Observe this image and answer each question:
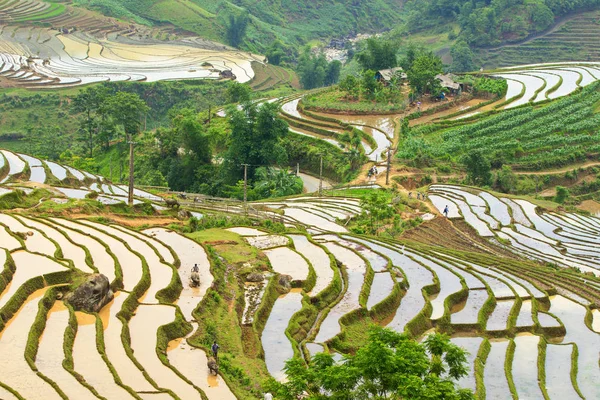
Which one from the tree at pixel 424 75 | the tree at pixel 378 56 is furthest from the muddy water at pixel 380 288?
the tree at pixel 378 56

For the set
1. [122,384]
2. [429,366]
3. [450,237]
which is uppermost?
[429,366]

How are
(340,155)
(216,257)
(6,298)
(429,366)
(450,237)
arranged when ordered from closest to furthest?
(429,366) → (6,298) → (216,257) → (450,237) → (340,155)

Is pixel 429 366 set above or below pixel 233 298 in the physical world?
above

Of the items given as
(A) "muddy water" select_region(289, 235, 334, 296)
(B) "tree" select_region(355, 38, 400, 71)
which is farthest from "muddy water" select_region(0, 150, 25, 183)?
(B) "tree" select_region(355, 38, 400, 71)

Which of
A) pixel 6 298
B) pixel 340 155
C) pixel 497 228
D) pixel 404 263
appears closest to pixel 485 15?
pixel 340 155

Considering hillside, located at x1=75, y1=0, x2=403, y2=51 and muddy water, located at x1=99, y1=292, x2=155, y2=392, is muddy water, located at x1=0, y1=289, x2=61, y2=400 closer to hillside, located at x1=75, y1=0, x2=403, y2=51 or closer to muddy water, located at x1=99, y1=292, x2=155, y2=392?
muddy water, located at x1=99, y1=292, x2=155, y2=392

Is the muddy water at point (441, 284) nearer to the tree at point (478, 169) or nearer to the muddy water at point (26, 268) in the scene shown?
the muddy water at point (26, 268)

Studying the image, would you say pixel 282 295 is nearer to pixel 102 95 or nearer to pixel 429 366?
pixel 429 366
